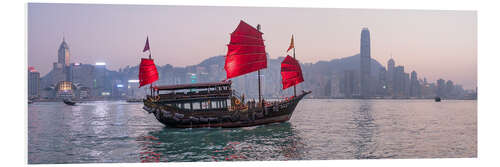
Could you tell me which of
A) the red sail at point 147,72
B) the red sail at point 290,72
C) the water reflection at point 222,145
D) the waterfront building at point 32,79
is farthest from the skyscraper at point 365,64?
the waterfront building at point 32,79

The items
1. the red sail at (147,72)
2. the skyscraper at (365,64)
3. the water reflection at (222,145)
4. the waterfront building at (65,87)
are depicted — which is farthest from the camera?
the waterfront building at (65,87)

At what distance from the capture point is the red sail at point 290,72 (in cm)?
1925

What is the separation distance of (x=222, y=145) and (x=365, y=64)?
8908 millimetres

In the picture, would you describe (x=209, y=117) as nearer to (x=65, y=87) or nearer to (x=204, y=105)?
(x=204, y=105)

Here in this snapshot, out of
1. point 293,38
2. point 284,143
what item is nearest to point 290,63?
point 293,38

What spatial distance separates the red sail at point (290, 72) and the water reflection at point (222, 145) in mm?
3989

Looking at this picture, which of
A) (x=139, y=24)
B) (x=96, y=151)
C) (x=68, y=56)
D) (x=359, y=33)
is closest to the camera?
(x=96, y=151)

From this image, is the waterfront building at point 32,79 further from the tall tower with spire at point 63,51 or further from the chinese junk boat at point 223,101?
the chinese junk boat at point 223,101

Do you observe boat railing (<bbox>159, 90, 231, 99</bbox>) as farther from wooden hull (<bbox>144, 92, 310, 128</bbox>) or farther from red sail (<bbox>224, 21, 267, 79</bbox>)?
red sail (<bbox>224, 21, 267, 79</bbox>)

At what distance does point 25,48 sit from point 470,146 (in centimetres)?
1496

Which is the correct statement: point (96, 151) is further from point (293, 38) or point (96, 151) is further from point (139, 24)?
point (293, 38)

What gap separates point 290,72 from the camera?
19703 mm

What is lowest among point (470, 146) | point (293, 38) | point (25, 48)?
point (470, 146)

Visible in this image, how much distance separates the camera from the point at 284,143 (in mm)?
12961
